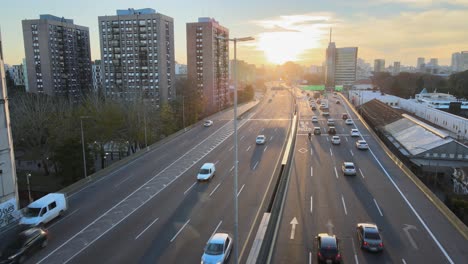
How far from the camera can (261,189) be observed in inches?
1035

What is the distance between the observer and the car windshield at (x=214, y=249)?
15484mm

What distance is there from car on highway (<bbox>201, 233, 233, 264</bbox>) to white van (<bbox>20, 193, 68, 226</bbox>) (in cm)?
1097

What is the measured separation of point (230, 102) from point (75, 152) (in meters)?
90.7

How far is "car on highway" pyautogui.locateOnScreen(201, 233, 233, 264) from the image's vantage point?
49.7ft

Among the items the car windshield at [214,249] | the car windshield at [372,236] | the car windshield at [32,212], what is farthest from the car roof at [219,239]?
the car windshield at [32,212]

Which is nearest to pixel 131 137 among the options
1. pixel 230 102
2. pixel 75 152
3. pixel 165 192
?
pixel 75 152

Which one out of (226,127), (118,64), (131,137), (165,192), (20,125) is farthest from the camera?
(118,64)

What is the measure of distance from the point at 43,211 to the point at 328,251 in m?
16.6

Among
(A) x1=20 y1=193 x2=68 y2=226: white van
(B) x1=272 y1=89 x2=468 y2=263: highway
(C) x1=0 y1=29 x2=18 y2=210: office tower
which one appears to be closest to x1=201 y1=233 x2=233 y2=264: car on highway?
(B) x1=272 y1=89 x2=468 y2=263: highway

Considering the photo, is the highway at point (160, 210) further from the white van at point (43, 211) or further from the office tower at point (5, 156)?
the office tower at point (5, 156)

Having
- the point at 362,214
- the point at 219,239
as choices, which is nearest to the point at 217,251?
the point at 219,239

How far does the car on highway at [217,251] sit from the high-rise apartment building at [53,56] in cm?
8365

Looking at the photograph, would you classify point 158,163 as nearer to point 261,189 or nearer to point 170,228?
point 261,189

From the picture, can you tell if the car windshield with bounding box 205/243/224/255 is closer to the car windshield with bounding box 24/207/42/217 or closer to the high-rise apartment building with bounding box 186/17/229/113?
the car windshield with bounding box 24/207/42/217
